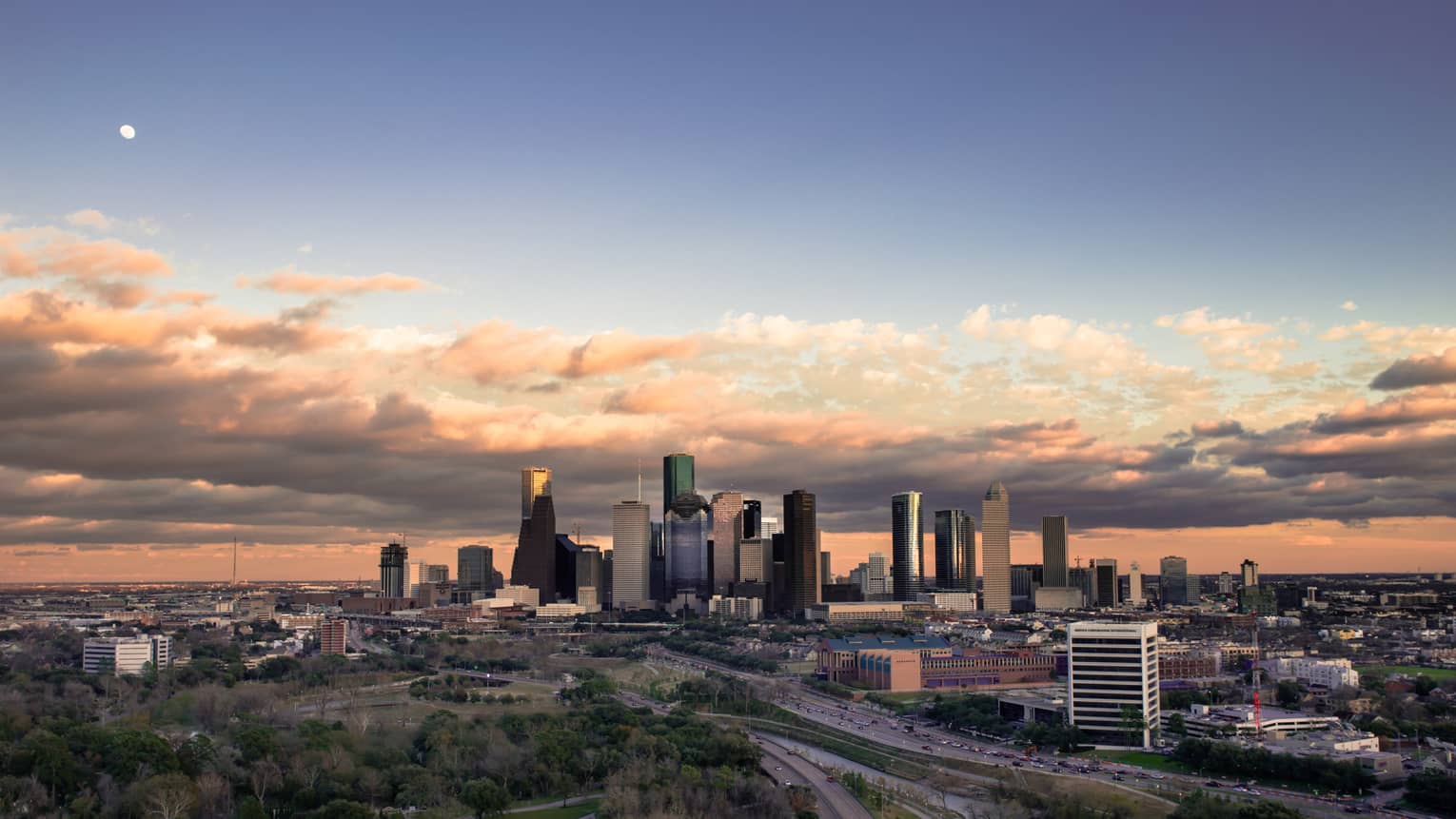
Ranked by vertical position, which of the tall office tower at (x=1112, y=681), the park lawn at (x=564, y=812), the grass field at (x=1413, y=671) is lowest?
the grass field at (x=1413, y=671)

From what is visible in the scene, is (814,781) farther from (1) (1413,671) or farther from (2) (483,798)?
(1) (1413,671)

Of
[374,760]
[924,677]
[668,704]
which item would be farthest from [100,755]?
[924,677]

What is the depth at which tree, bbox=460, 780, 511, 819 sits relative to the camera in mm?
68000

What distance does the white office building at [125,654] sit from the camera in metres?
151

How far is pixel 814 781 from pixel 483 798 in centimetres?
2204

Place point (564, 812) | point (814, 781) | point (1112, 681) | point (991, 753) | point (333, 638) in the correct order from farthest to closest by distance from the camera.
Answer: point (333, 638)
point (1112, 681)
point (991, 753)
point (814, 781)
point (564, 812)

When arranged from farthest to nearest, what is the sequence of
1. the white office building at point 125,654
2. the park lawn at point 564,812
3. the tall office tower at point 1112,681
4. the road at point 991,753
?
the white office building at point 125,654 → the tall office tower at point 1112,681 → the road at point 991,753 → the park lawn at point 564,812

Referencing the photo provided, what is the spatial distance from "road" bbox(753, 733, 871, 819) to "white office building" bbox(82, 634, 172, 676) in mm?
88881

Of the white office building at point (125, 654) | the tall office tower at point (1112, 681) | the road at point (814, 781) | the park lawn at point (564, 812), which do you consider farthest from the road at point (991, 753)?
the white office building at point (125, 654)

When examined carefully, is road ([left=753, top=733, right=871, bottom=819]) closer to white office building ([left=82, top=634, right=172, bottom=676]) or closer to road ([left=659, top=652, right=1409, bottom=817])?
road ([left=659, top=652, right=1409, bottom=817])

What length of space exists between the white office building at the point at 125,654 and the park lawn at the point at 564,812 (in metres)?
91.9

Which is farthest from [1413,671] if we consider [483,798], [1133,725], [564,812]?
[483,798]

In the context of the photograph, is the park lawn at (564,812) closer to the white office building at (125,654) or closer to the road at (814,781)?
the road at (814,781)

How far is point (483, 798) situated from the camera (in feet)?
223
